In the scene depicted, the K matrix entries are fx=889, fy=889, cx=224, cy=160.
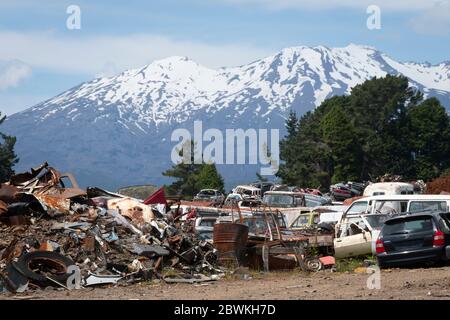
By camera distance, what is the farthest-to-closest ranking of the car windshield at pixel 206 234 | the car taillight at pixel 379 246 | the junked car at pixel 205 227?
the junked car at pixel 205 227 < the car windshield at pixel 206 234 < the car taillight at pixel 379 246

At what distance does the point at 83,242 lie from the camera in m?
21.4

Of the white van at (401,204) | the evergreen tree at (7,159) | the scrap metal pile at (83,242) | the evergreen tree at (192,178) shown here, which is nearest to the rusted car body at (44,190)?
the scrap metal pile at (83,242)

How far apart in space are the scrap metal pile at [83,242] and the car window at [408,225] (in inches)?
166

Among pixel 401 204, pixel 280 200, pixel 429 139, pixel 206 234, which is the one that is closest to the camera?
pixel 206 234

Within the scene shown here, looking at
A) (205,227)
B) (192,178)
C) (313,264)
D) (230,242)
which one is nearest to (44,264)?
(230,242)

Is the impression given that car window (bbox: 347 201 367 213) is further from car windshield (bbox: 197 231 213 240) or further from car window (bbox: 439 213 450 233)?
car window (bbox: 439 213 450 233)

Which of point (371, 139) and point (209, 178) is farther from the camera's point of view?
point (371, 139)

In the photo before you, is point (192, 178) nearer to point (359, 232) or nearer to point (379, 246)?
point (359, 232)

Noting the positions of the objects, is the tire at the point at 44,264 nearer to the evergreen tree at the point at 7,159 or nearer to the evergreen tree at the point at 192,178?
the evergreen tree at the point at 7,159

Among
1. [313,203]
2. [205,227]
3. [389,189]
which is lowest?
[313,203]

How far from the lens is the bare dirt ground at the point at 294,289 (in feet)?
50.7

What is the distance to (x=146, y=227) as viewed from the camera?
2406 cm

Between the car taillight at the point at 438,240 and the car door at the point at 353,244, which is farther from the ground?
the car taillight at the point at 438,240

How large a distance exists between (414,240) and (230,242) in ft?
15.6
